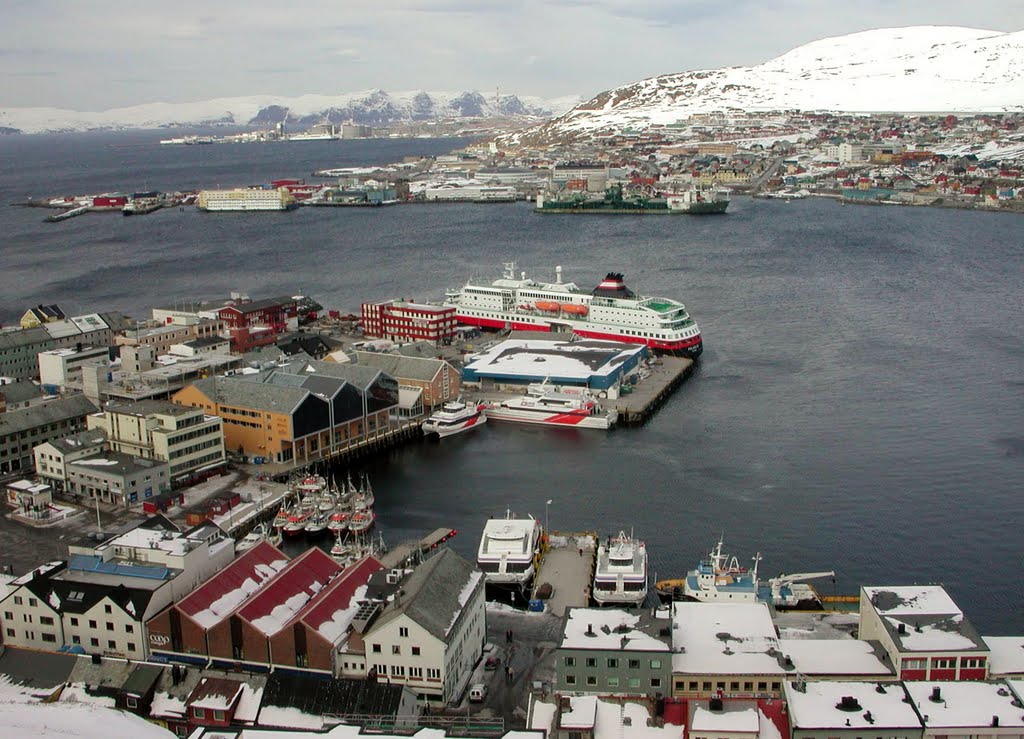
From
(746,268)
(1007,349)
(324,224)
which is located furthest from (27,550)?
(324,224)

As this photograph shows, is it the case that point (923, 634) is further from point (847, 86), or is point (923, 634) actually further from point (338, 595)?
point (847, 86)

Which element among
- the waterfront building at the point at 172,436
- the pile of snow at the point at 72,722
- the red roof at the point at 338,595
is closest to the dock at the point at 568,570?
the red roof at the point at 338,595

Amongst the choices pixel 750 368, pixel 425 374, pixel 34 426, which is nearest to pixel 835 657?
pixel 425 374

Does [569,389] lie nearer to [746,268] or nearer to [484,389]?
[484,389]

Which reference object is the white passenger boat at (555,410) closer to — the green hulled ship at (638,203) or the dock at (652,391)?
the dock at (652,391)

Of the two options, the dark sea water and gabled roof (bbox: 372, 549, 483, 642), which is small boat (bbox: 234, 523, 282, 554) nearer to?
the dark sea water

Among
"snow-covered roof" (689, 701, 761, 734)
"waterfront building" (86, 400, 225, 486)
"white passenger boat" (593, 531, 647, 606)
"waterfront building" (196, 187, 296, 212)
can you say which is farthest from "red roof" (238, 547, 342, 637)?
"waterfront building" (196, 187, 296, 212)
